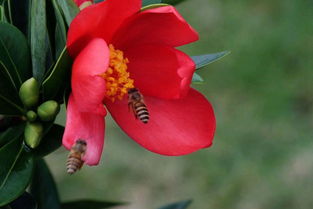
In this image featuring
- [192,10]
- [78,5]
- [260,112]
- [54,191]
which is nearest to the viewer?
[78,5]

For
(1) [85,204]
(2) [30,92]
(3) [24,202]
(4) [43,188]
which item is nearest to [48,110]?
(2) [30,92]

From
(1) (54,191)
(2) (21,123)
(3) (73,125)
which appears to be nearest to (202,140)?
(3) (73,125)

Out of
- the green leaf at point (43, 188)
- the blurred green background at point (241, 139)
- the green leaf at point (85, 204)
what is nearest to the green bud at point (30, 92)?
the green leaf at point (43, 188)

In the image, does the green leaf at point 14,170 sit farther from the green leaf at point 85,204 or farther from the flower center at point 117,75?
the green leaf at point 85,204

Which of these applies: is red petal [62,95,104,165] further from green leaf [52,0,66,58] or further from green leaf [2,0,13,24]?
green leaf [2,0,13,24]

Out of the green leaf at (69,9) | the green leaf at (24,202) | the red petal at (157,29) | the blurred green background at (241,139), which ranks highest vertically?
the green leaf at (69,9)

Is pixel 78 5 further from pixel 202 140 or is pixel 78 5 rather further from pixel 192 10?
pixel 192 10
